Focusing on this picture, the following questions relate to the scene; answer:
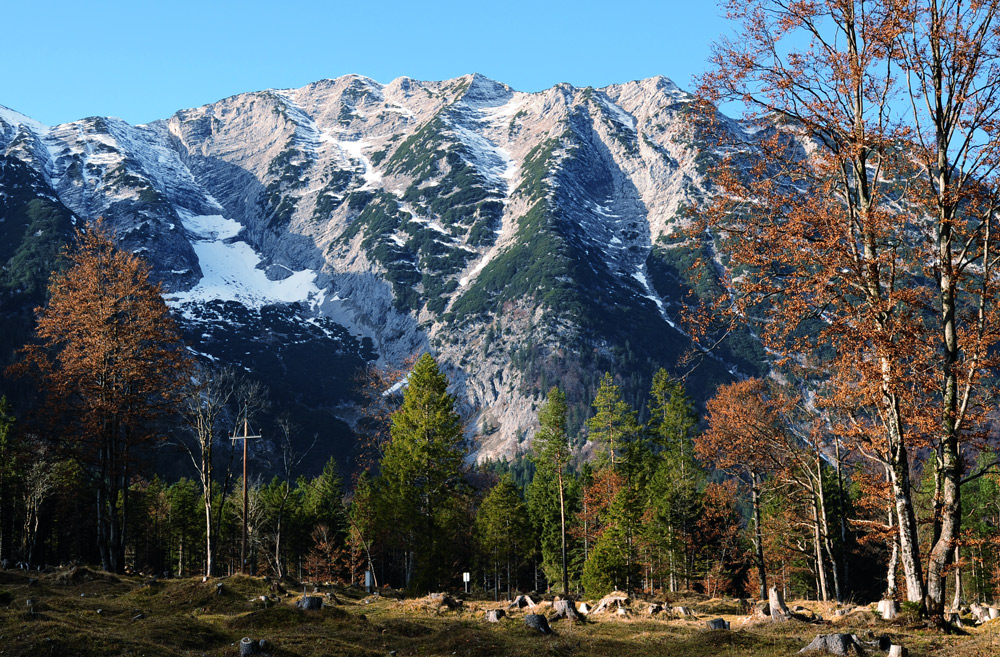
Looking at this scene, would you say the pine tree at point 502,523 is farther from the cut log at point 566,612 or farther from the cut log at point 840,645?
the cut log at point 840,645

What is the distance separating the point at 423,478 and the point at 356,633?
20.4 m

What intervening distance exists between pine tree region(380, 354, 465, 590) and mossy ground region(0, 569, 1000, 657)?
12568mm

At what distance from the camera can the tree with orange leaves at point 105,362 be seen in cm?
3108

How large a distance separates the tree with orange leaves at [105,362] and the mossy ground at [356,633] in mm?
9156

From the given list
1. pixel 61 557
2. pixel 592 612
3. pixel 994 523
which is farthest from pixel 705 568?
pixel 61 557

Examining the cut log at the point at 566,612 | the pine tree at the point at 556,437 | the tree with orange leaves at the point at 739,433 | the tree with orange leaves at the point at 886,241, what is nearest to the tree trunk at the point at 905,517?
the tree with orange leaves at the point at 886,241

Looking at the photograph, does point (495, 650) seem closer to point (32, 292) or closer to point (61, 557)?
point (61, 557)

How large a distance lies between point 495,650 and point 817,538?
26.1 m

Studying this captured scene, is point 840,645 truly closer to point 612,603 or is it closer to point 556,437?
point 612,603

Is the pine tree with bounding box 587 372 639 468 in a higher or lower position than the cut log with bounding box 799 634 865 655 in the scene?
higher

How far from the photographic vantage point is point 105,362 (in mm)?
31609

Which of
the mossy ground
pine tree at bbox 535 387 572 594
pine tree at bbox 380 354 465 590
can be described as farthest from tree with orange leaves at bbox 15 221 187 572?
pine tree at bbox 535 387 572 594

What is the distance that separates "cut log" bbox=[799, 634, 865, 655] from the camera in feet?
37.7

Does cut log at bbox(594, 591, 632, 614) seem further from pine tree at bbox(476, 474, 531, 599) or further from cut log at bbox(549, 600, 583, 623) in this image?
pine tree at bbox(476, 474, 531, 599)
